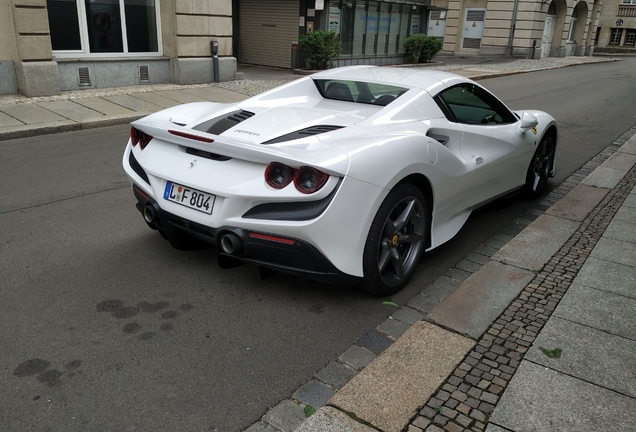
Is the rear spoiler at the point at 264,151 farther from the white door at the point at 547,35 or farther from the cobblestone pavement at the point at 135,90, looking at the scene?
the white door at the point at 547,35

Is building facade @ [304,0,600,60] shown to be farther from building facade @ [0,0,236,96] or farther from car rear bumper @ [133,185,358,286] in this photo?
car rear bumper @ [133,185,358,286]

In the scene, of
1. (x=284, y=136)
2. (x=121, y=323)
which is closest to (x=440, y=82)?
(x=284, y=136)

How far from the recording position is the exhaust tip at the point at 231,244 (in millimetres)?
3523

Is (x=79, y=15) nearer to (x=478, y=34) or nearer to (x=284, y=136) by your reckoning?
(x=284, y=136)

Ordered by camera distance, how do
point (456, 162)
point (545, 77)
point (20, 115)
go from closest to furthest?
point (456, 162) < point (20, 115) < point (545, 77)

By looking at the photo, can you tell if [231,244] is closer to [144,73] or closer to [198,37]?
[144,73]

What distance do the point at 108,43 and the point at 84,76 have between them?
3.89 feet

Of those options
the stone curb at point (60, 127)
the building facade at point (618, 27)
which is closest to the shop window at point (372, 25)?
the stone curb at point (60, 127)

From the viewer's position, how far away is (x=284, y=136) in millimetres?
3789

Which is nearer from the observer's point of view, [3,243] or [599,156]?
[3,243]

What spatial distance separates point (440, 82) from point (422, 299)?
1.82m

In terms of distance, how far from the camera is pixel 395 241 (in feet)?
12.9

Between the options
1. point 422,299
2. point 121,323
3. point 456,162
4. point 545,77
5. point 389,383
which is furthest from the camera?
point 545,77

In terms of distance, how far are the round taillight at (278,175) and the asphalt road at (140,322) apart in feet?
2.53
